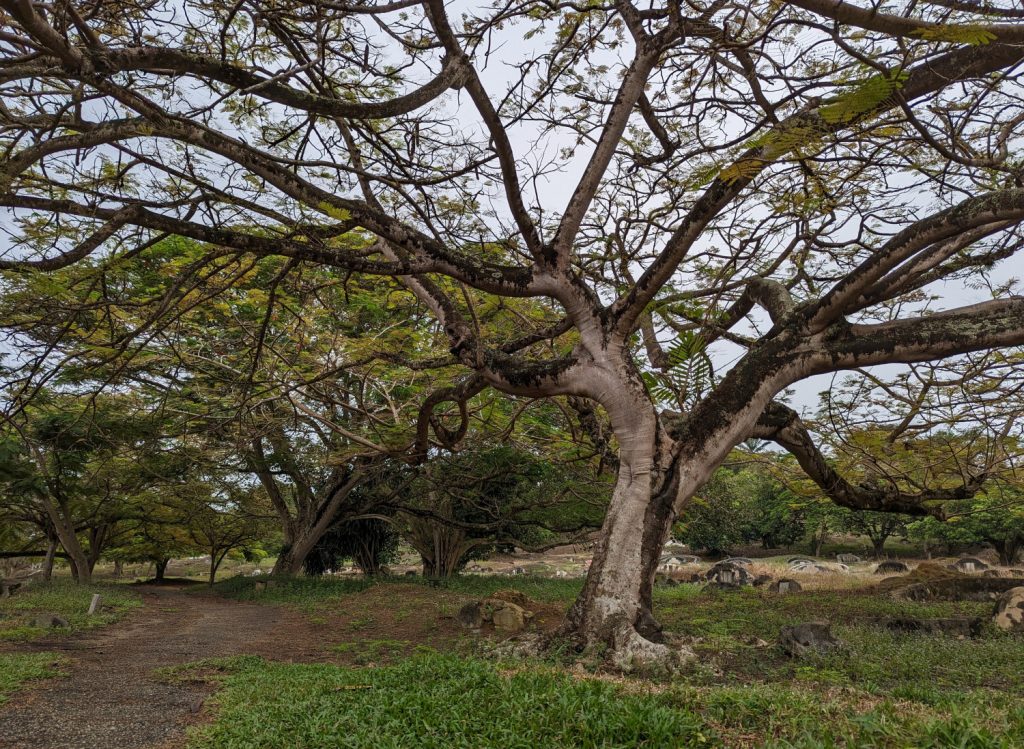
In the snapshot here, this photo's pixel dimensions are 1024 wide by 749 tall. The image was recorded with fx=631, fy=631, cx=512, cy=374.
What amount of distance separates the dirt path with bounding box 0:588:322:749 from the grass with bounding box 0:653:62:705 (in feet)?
0.54

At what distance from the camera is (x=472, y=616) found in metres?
9.05

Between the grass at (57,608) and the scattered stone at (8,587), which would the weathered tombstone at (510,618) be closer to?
the grass at (57,608)

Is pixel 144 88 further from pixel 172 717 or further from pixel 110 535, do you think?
pixel 110 535

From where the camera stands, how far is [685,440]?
6.34 m

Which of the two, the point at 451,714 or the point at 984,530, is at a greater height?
the point at 984,530

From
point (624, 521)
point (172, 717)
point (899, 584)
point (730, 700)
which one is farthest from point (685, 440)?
point (899, 584)

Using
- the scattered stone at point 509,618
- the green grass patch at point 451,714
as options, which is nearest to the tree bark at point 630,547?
the green grass patch at point 451,714

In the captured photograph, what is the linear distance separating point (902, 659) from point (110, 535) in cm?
2479

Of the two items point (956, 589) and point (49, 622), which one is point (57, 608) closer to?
point (49, 622)

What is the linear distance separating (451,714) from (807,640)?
3.57 metres

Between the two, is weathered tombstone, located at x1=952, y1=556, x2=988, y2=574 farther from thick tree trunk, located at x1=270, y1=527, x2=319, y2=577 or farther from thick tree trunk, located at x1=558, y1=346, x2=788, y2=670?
Answer: thick tree trunk, located at x1=270, y1=527, x2=319, y2=577

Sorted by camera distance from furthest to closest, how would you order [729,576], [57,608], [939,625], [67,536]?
[729,576], [67,536], [57,608], [939,625]

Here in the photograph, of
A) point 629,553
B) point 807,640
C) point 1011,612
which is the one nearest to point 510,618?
point 629,553

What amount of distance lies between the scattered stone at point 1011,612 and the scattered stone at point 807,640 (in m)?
2.96
